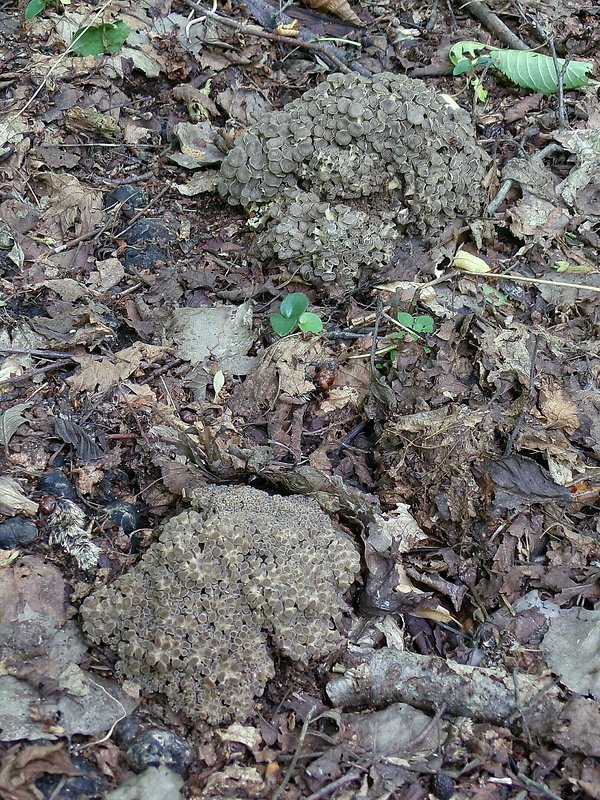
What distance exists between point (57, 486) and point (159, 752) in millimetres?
1266

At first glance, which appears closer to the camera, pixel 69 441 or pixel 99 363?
pixel 69 441

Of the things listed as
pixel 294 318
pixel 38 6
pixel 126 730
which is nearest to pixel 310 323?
pixel 294 318

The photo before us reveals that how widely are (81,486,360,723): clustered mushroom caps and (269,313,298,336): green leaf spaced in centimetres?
117

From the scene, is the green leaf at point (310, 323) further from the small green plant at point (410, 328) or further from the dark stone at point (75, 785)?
the dark stone at point (75, 785)

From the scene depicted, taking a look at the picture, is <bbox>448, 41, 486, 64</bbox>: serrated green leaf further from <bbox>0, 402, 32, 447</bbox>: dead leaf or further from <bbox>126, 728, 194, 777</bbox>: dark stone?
<bbox>126, 728, 194, 777</bbox>: dark stone

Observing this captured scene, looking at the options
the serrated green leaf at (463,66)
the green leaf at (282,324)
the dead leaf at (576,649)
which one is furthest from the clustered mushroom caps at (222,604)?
the serrated green leaf at (463,66)

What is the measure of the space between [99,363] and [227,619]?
1.61 m

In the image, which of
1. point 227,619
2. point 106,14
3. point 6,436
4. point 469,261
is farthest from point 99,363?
point 106,14

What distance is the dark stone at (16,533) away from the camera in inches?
112

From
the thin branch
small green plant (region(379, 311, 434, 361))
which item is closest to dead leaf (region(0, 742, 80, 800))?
small green plant (region(379, 311, 434, 361))

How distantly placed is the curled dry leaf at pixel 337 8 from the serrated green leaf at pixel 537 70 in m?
1.16

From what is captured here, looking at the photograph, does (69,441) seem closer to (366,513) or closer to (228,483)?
(228,483)

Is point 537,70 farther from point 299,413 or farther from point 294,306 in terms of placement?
point 299,413

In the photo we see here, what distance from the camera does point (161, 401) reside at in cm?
356
